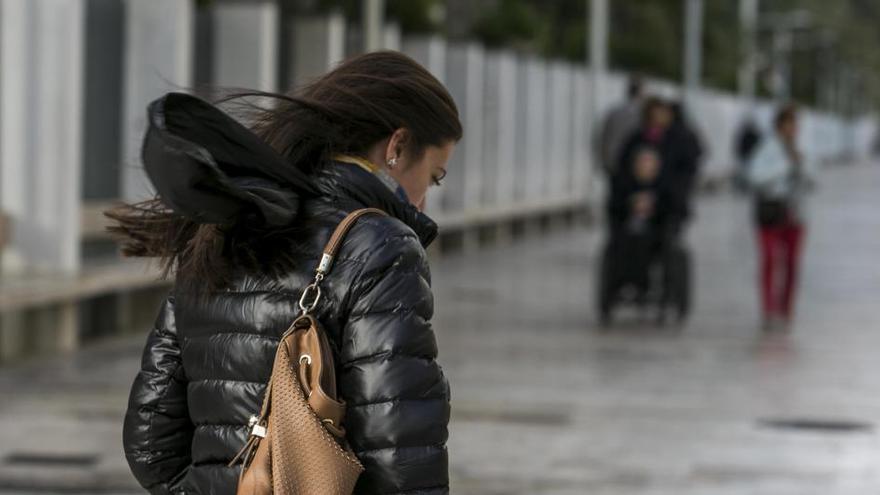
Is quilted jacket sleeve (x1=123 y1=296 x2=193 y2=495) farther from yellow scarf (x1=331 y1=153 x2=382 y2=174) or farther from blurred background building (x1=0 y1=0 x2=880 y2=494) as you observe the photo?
blurred background building (x1=0 y1=0 x2=880 y2=494)

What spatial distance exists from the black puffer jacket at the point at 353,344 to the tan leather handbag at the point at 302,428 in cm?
6

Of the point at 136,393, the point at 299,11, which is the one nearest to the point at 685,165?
the point at 299,11

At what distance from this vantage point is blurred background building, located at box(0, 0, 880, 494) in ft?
44.3

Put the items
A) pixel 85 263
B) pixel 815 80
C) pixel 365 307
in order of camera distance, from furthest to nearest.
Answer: pixel 815 80, pixel 85 263, pixel 365 307

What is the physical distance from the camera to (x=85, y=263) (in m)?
14.7

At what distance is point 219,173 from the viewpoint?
3.13 m

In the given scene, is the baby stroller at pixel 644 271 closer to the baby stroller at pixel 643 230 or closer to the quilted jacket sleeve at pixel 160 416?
the baby stroller at pixel 643 230

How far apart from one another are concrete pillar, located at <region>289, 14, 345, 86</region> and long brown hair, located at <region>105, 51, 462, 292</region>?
648 inches

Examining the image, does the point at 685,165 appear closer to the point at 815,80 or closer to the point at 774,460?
the point at 774,460

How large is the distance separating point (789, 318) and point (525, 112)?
14057 mm

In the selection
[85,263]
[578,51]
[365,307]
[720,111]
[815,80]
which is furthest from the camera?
[815,80]

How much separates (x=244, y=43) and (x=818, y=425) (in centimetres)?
765

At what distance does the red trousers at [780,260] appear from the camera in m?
Answer: 15.6

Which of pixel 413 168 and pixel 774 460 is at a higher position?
pixel 413 168
